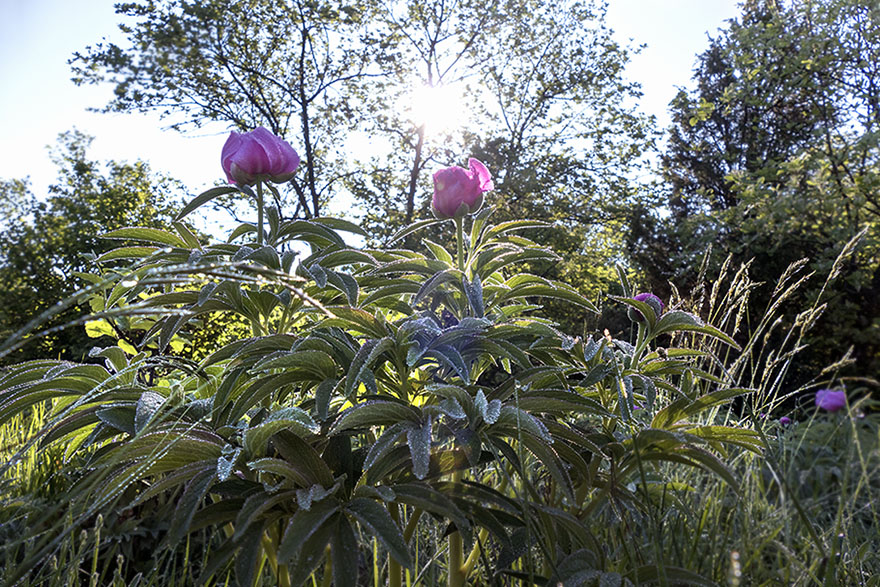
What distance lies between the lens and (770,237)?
8141 mm

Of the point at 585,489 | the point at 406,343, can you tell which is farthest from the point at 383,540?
the point at 585,489

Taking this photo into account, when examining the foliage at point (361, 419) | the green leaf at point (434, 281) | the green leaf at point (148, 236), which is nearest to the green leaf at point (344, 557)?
the foliage at point (361, 419)

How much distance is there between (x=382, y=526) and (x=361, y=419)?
0.15 m

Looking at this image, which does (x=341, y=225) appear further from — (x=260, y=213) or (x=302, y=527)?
(x=302, y=527)

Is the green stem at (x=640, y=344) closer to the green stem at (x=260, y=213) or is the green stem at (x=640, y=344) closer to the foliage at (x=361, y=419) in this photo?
the foliage at (x=361, y=419)

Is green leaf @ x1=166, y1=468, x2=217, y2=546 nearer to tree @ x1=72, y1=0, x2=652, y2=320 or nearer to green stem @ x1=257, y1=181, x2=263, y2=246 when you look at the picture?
green stem @ x1=257, y1=181, x2=263, y2=246

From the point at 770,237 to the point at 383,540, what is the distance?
8524mm

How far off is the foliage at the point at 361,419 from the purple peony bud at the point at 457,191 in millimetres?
51

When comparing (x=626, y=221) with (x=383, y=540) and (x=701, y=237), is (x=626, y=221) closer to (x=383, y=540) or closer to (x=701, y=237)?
(x=701, y=237)

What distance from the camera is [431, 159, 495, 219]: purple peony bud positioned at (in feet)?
4.27

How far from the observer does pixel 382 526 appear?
32.6 inches

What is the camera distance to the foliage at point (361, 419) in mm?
855

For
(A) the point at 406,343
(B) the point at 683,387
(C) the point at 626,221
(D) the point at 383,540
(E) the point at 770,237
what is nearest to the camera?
(D) the point at 383,540

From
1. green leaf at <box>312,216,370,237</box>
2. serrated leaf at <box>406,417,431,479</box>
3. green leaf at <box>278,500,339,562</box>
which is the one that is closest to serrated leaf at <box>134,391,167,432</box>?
green leaf at <box>278,500,339,562</box>
